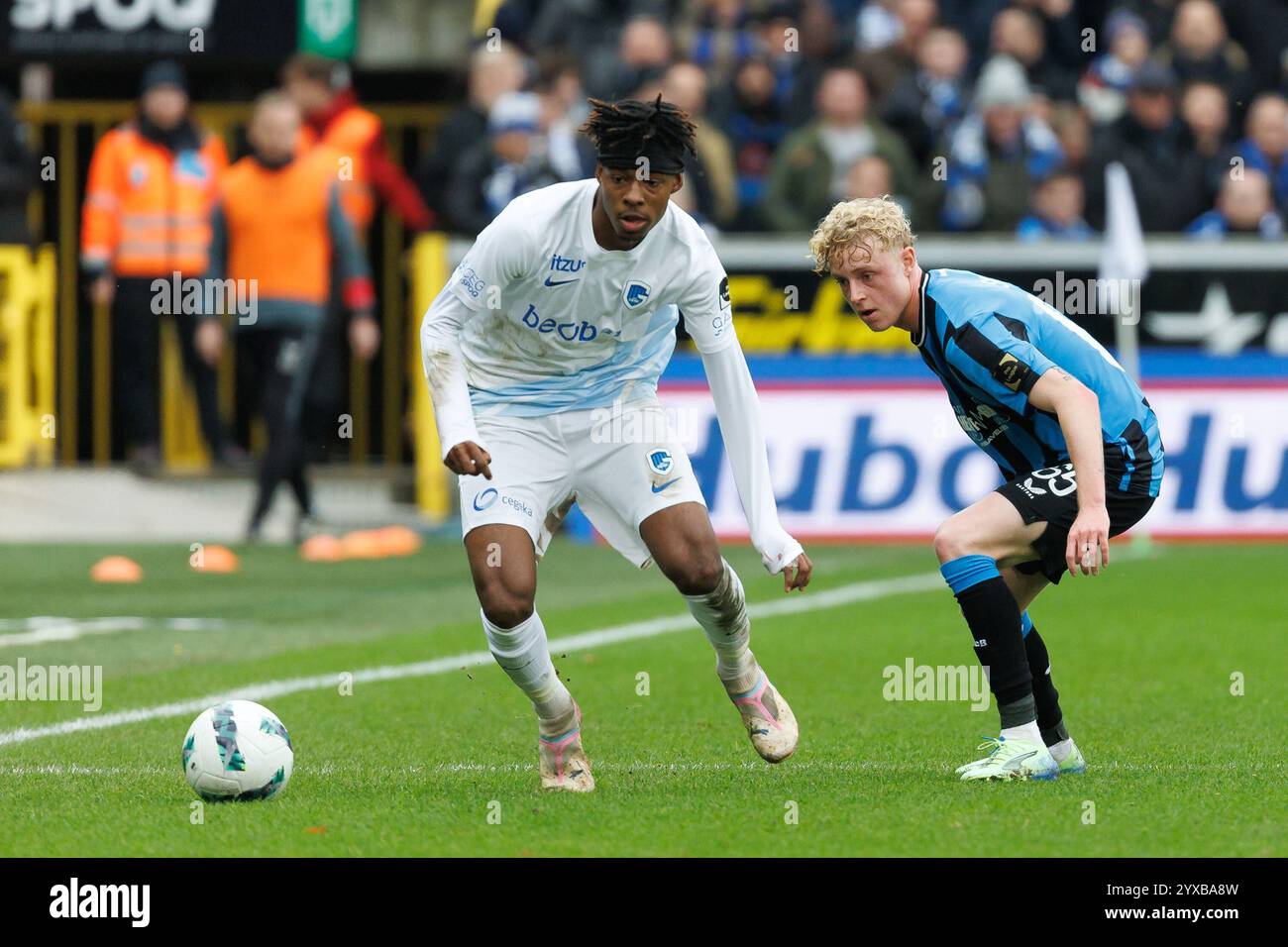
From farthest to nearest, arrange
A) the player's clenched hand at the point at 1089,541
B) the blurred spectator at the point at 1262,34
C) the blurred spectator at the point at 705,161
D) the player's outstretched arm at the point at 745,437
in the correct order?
1. the blurred spectator at the point at 1262,34
2. the blurred spectator at the point at 705,161
3. the player's outstretched arm at the point at 745,437
4. the player's clenched hand at the point at 1089,541

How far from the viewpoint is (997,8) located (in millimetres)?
18172

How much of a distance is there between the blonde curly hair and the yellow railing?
11.4 m

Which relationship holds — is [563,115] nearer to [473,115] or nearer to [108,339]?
[473,115]

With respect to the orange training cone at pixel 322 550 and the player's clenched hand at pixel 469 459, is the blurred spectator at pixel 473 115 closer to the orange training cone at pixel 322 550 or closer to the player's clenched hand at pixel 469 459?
the orange training cone at pixel 322 550

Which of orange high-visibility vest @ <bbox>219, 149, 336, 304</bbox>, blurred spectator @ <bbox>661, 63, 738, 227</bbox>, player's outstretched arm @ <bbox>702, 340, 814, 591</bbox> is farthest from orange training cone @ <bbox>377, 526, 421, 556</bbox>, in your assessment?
player's outstretched arm @ <bbox>702, 340, 814, 591</bbox>

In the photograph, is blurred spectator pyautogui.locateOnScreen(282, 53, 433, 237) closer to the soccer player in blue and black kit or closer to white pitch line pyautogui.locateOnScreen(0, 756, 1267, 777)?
white pitch line pyautogui.locateOnScreen(0, 756, 1267, 777)

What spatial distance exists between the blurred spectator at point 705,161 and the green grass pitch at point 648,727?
3.61 m

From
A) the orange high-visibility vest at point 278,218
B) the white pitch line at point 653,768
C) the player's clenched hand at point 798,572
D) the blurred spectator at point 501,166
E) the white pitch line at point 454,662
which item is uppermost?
the blurred spectator at point 501,166

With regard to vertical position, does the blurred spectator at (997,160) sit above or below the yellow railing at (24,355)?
above

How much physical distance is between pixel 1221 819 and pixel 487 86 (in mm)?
11726

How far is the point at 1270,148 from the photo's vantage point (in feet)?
55.1

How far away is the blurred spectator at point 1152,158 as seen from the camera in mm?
16531

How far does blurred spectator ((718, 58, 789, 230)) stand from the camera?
16969 millimetres

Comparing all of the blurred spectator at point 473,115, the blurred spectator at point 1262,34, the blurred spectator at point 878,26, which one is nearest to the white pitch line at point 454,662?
the blurred spectator at point 473,115
